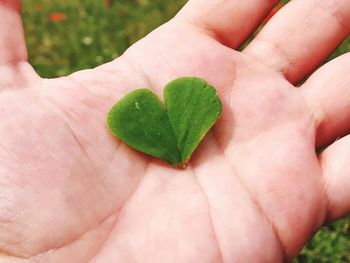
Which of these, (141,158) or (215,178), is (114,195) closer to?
(141,158)

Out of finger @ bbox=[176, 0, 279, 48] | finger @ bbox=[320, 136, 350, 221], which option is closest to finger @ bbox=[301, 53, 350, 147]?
finger @ bbox=[320, 136, 350, 221]

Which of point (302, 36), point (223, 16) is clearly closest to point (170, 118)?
point (223, 16)

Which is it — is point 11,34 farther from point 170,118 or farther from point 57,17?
point 57,17

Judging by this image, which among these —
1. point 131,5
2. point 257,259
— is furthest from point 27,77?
point 131,5

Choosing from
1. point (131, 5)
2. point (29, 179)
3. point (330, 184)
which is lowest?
point (131, 5)

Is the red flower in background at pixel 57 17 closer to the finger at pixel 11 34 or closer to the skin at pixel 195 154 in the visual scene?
the skin at pixel 195 154
